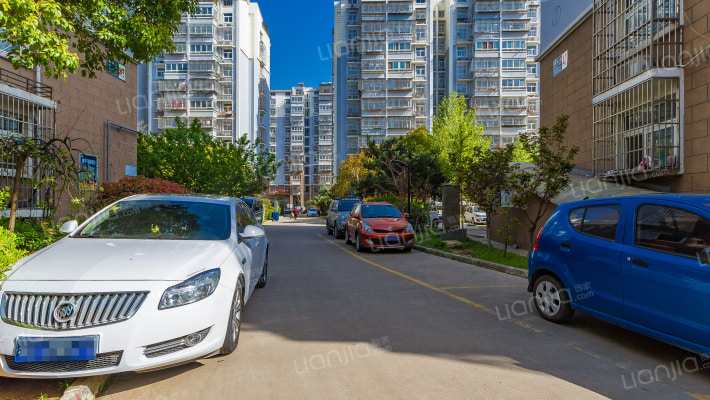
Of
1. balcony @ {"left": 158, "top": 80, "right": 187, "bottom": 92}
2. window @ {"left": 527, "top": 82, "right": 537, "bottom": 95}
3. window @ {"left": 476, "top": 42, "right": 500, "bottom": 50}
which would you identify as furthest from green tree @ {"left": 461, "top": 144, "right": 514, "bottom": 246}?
window @ {"left": 527, "top": 82, "right": 537, "bottom": 95}

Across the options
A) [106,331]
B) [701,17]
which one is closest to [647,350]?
[106,331]

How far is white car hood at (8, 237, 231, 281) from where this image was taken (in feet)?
11.2

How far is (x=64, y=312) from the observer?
10.3 ft

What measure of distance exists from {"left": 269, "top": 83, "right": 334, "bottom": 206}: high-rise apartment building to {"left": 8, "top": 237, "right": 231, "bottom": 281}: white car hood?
92641 mm

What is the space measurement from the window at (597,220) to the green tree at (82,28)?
6789 millimetres

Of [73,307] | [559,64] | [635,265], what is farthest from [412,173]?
[73,307]

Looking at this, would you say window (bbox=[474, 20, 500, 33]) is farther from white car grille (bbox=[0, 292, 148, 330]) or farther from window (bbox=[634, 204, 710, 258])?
white car grille (bbox=[0, 292, 148, 330])

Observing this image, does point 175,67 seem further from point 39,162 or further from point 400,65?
point 39,162

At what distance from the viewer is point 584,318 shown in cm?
571

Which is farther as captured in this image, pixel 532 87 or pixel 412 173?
pixel 532 87

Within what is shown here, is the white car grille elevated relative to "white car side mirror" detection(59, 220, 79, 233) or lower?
lower

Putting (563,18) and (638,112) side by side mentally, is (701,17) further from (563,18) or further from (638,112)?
(563,18)

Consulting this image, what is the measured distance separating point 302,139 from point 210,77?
48.0 meters

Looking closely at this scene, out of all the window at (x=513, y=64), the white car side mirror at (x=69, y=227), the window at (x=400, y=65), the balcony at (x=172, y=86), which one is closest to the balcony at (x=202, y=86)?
the balcony at (x=172, y=86)
